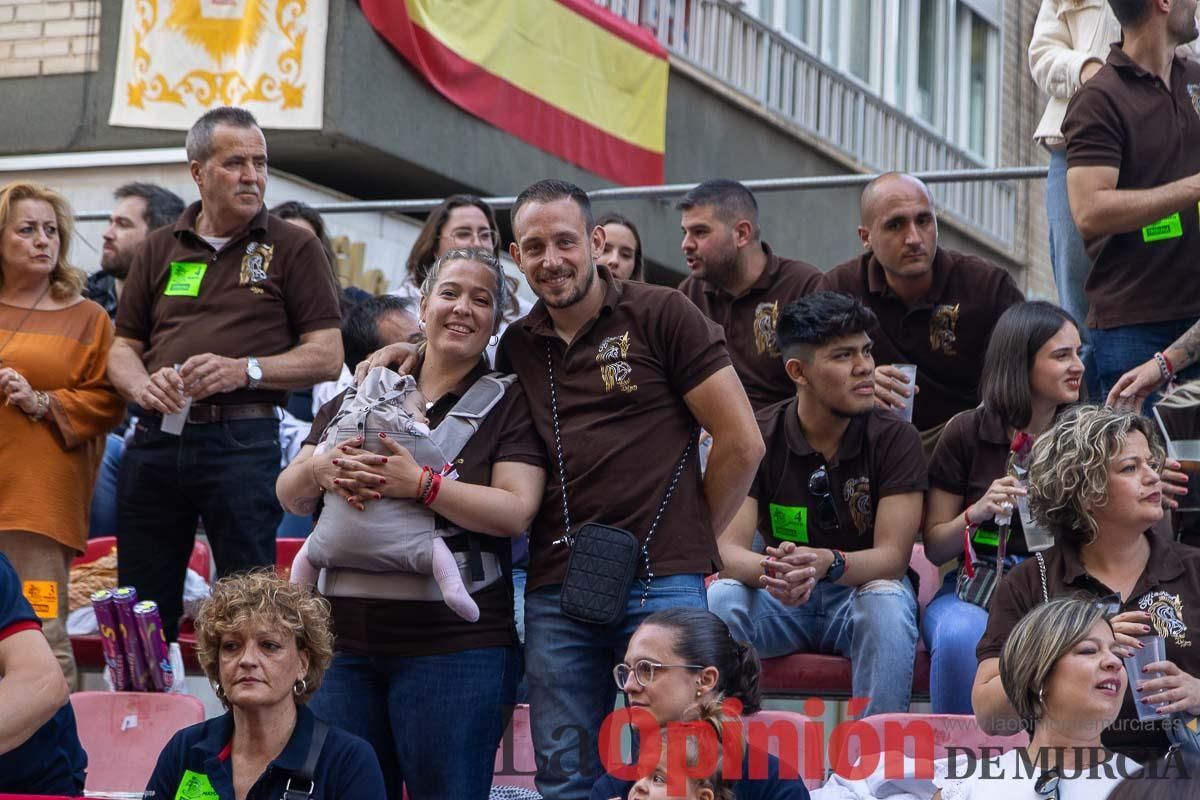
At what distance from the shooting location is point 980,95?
18.0 m

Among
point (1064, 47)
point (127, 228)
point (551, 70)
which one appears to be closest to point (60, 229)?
point (127, 228)

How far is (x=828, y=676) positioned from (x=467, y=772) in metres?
1.70

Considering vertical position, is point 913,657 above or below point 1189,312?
below

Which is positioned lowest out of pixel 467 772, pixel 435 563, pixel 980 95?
pixel 467 772

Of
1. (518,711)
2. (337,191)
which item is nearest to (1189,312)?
(518,711)

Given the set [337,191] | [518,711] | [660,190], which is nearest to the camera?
[518,711]

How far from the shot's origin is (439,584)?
175 inches

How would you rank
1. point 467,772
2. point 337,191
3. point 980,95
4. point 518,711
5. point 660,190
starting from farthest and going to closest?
point 980,95 < point 337,191 < point 660,190 < point 518,711 < point 467,772

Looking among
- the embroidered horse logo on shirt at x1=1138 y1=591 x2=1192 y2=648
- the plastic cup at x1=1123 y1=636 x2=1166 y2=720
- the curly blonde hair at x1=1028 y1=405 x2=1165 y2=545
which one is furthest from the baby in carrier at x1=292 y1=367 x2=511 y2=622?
the embroidered horse logo on shirt at x1=1138 y1=591 x2=1192 y2=648

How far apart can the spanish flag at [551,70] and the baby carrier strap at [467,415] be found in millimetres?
6119

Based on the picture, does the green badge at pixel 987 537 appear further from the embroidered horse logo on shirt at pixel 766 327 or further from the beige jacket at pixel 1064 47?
the beige jacket at pixel 1064 47

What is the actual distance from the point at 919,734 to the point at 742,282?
7.85 feet

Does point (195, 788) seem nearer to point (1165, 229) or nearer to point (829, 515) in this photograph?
point (829, 515)

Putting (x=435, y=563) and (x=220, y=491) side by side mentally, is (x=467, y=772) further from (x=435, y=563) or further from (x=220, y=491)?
(x=220, y=491)
